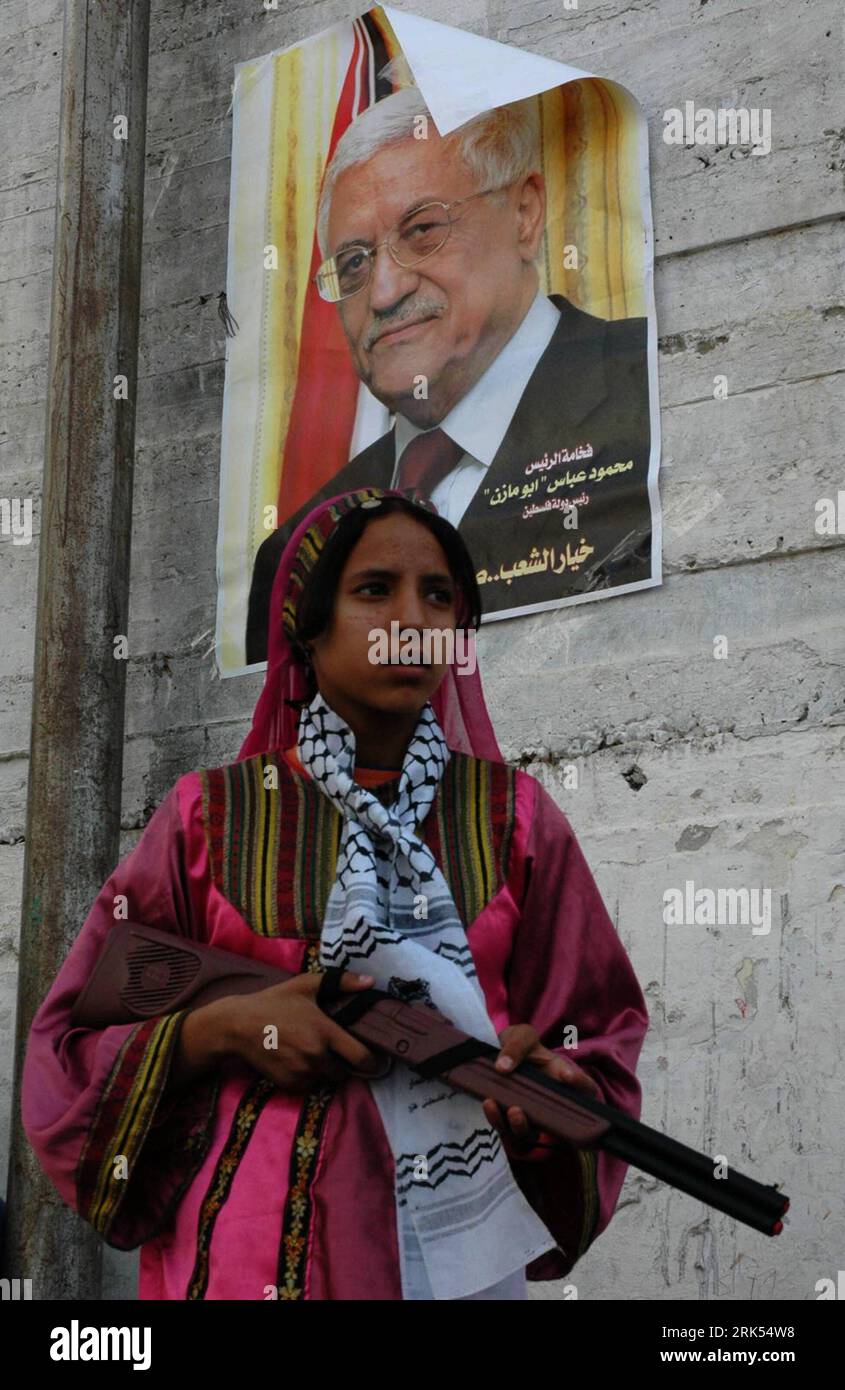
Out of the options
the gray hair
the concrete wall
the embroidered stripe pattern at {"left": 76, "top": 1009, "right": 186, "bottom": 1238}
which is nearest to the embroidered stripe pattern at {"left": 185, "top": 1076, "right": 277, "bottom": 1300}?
the embroidered stripe pattern at {"left": 76, "top": 1009, "right": 186, "bottom": 1238}

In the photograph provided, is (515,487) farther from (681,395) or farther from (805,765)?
(805,765)

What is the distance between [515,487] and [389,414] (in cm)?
51

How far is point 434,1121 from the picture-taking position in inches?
121

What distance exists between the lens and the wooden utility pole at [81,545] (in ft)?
17.0

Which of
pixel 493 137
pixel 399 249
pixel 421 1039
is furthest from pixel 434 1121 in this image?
pixel 493 137

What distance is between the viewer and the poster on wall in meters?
5.43

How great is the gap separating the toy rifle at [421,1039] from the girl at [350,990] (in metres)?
0.03

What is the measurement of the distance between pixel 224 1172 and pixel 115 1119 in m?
0.18

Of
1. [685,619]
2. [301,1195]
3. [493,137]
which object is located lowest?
[301,1195]

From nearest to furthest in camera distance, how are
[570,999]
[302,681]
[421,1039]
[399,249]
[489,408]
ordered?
[421,1039], [570,999], [302,681], [489,408], [399,249]

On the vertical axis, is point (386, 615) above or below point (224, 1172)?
above

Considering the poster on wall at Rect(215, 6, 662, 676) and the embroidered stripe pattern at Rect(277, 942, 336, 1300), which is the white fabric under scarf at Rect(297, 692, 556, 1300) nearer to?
the embroidered stripe pattern at Rect(277, 942, 336, 1300)

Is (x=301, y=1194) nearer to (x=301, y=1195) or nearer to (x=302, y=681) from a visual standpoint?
(x=301, y=1195)

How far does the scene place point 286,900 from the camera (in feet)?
10.7
